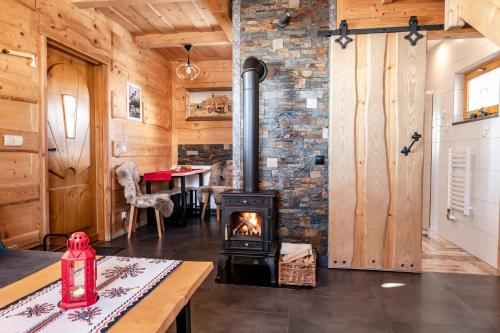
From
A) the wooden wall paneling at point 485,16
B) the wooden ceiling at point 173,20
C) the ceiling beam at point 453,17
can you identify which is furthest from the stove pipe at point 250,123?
the wooden wall paneling at point 485,16

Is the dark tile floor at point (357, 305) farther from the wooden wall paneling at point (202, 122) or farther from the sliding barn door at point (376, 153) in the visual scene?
the wooden wall paneling at point (202, 122)

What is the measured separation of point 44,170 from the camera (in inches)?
120

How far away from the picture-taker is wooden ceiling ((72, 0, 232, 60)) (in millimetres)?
3459

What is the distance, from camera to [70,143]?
12.0ft

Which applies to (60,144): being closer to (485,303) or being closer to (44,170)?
(44,170)

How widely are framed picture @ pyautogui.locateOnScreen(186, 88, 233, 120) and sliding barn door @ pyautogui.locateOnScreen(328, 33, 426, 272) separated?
307 cm

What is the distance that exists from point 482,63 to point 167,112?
15.1ft

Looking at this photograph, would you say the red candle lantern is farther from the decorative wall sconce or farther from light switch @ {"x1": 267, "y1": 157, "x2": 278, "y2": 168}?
the decorative wall sconce

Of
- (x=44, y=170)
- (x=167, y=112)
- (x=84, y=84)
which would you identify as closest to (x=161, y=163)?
(x=167, y=112)

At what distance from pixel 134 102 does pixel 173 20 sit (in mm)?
1258

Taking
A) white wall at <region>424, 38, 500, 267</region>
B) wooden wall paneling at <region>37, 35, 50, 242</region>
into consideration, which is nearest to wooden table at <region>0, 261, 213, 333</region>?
wooden wall paneling at <region>37, 35, 50, 242</region>

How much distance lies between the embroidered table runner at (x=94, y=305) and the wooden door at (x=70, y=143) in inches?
94.7

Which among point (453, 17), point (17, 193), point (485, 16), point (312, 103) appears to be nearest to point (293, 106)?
point (312, 103)

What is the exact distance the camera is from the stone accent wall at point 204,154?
19.6 ft
